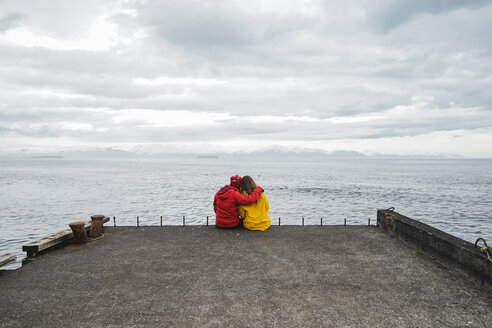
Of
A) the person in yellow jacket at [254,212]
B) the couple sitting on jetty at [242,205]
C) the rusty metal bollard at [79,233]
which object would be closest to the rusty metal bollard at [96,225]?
the rusty metal bollard at [79,233]

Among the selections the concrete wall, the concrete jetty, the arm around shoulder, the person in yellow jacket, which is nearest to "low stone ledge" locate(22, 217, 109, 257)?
the concrete jetty

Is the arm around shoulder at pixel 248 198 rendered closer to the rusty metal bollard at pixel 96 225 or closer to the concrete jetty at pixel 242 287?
the concrete jetty at pixel 242 287

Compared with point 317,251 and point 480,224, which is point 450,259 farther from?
point 480,224

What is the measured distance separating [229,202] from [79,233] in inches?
148

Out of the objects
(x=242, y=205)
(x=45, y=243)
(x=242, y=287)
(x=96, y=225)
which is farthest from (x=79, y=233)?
(x=242, y=287)

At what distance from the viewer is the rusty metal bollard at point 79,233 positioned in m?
7.43

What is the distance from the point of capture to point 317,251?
7047 millimetres

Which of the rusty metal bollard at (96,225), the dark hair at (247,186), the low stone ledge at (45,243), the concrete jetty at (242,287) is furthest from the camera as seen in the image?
the dark hair at (247,186)

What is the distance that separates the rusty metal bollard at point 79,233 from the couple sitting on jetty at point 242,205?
10.9ft

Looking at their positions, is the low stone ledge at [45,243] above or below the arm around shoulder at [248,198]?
below

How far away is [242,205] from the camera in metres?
8.63

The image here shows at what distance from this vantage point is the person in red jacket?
831 centimetres

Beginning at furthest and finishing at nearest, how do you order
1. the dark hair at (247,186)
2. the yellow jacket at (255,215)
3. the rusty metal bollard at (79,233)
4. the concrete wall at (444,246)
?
the yellow jacket at (255,215) → the dark hair at (247,186) → the rusty metal bollard at (79,233) → the concrete wall at (444,246)

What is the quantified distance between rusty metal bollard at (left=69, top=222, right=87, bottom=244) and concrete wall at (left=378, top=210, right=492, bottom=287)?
782 cm
